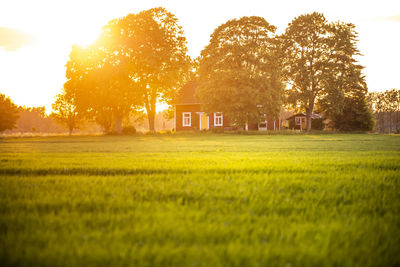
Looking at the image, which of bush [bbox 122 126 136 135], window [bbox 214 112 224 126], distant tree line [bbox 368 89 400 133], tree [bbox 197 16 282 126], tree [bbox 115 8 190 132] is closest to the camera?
tree [bbox 197 16 282 126]

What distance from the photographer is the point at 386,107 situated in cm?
5722

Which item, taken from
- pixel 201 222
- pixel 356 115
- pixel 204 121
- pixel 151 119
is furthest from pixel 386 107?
pixel 201 222

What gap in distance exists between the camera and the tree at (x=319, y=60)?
39.4 m

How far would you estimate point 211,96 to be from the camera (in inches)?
1237

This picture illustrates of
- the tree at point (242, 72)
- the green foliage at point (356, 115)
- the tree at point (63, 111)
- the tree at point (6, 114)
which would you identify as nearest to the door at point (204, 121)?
the tree at point (242, 72)

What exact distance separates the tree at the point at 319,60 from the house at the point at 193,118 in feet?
19.0

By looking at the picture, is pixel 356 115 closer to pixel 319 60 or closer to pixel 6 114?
pixel 319 60

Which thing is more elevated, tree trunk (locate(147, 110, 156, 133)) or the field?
tree trunk (locate(147, 110, 156, 133))

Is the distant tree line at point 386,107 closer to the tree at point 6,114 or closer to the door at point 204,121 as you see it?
the door at point 204,121

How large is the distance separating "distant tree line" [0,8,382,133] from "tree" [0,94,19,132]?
51.6 ft

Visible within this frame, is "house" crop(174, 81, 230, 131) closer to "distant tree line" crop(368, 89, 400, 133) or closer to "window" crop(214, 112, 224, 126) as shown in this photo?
"window" crop(214, 112, 224, 126)

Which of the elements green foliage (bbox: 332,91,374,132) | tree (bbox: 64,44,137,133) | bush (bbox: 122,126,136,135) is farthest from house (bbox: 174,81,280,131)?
green foliage (bbox: 332,91,374,132)

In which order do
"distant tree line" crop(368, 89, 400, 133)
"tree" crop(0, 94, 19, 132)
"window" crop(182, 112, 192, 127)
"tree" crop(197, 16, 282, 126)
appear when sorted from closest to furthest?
"tree" crop(197, 16, 282, 126) → "window" crop(182, 112, 192, 127) → "tree" crop(0, 94, 19, 132) → "distant tree line" crop(368, 89, 400, 133)

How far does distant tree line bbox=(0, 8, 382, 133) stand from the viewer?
3136 cm
